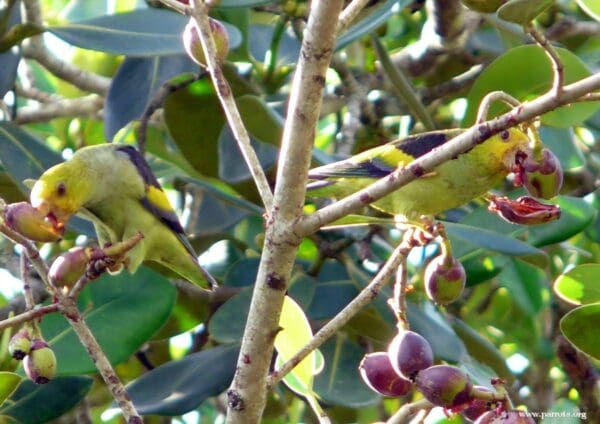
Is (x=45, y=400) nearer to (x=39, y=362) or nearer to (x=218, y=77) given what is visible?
(x=39, y=362)

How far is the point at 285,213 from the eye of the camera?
1473mm

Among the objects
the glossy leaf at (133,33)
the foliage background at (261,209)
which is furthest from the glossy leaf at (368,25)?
the glossy leaf at (133,33)

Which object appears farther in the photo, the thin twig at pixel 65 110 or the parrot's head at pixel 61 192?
the thin twig at pixel 65 110

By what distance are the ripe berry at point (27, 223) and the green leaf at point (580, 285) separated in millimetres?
887

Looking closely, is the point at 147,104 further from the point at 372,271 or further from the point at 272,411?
the point at 272,411

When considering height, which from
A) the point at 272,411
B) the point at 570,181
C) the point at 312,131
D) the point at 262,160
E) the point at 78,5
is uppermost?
the point at 312,131

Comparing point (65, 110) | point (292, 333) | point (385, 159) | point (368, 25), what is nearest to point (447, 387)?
point (292, 333)

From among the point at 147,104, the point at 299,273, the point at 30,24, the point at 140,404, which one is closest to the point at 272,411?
the point at 299,273

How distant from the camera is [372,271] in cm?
265

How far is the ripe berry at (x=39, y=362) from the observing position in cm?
163

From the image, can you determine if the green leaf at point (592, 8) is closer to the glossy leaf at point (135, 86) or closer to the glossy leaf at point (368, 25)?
the glossy leaf at point (368, 25)

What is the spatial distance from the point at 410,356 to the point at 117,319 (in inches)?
41.5

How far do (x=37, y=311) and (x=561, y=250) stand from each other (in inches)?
77.3

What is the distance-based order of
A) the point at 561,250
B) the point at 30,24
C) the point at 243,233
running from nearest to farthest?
the point at 30,24
the point at 243,233
the point at 561,250
